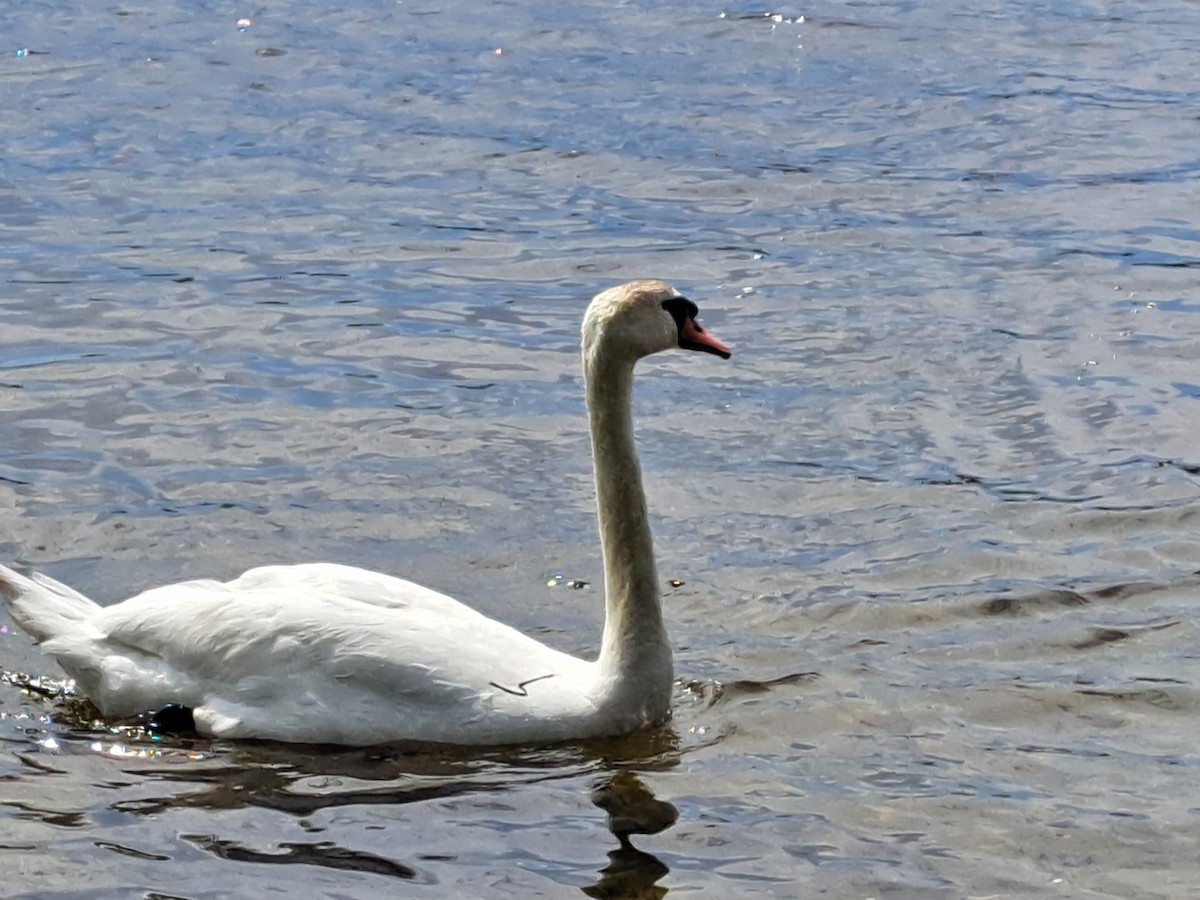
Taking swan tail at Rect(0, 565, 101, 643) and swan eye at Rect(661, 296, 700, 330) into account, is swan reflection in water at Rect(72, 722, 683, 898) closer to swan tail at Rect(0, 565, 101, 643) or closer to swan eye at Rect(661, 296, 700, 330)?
swan tail at Rect(0, 565, 101, 643)

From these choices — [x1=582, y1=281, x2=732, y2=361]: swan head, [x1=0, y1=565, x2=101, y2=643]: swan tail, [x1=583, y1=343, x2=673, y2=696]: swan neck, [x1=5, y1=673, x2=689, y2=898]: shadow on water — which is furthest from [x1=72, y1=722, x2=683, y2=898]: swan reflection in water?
[x1=582, y1=281, x2=732, y2=361]: swan head

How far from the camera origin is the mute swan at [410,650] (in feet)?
23.9

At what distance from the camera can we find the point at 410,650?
7.33 m

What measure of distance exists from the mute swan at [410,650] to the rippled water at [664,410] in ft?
0.52

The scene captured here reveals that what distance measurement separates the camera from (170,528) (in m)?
9.50

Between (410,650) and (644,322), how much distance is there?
141cm

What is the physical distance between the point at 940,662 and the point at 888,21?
12584 mm

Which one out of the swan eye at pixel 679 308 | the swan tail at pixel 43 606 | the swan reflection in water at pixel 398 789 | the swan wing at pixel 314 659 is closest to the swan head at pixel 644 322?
the swan eye at pixel 679 308

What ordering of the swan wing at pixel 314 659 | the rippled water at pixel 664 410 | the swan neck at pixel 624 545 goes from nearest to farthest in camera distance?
the rippled water at pixel 664 410
the swan wing at pixel 314 659
the swan neck at pixel 624 545

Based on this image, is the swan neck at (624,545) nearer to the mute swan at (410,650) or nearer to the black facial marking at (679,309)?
the mute swan at (410,650)

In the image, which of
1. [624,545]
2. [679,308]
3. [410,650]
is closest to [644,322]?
[679,308]

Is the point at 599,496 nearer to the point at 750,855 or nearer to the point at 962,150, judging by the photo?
the point at 750,855

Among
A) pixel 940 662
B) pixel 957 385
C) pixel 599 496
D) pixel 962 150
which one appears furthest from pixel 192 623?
pixel 962 150

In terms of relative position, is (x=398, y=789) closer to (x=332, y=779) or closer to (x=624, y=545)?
(x=332, y=779)
